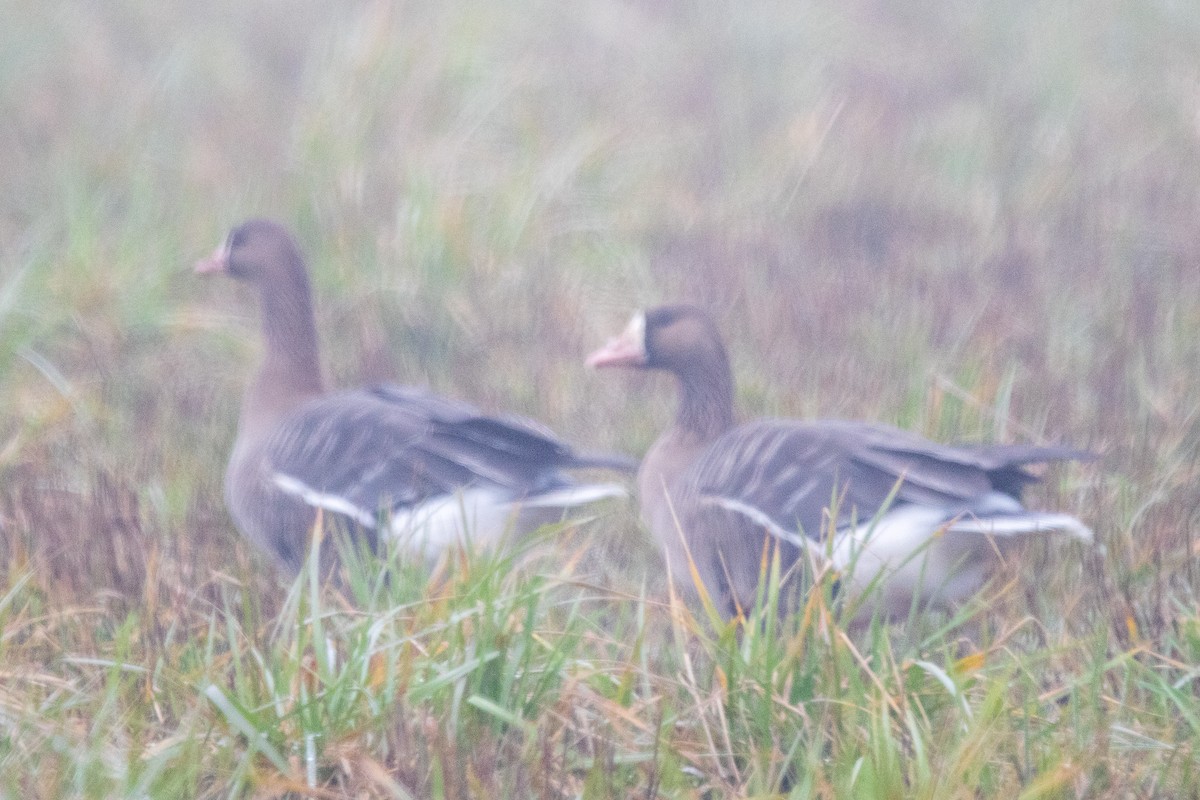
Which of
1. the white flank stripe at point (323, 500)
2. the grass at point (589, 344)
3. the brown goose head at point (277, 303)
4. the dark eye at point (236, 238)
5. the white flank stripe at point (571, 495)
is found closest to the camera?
the grass at point (589, 344)

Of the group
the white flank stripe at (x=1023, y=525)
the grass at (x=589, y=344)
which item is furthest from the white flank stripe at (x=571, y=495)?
the white flank stripe at (x=1023, y=525)

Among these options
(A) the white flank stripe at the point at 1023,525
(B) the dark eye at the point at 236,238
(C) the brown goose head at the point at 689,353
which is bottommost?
(A) the white flank stripe at the point at 1023,525

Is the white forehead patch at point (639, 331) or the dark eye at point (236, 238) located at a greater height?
the dark eye at point (236, 238)

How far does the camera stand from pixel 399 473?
13.4 ft

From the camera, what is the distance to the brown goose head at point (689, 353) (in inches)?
182

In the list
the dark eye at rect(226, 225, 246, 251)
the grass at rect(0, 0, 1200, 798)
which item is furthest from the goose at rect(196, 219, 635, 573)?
the dark eye at rect(226, 225, 246, 251)

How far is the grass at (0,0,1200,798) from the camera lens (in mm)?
2594

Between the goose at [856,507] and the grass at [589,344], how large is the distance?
0.18 meters

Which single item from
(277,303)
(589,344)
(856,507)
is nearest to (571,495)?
(856,507)

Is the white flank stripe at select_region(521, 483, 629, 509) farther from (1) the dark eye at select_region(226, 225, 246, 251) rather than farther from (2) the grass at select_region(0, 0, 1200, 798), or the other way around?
(1) the dark eye at select_region(226, 225, 246, 251)

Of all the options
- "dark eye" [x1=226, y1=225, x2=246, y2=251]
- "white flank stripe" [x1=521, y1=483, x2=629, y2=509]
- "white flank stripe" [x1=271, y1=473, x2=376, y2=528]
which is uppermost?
"dark eye" [x1=226, y1=225, x2=246, y2=251]

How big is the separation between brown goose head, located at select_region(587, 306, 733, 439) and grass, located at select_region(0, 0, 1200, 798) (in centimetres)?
54

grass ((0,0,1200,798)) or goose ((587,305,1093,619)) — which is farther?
goose ((587,305,1093,619))

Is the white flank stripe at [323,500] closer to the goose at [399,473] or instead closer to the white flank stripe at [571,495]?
the goose at [399,473]
